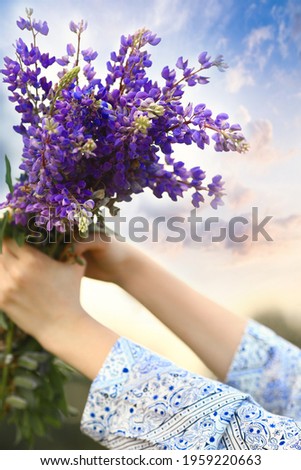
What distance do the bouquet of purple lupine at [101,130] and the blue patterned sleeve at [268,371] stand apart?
267mm

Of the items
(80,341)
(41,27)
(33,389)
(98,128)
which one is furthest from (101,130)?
(33,389)

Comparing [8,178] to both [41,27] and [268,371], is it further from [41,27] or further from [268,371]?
[268,371]

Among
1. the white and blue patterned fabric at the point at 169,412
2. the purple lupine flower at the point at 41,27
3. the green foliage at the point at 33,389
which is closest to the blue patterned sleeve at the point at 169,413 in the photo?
the white and blue patterned fabric at the point at 169,412

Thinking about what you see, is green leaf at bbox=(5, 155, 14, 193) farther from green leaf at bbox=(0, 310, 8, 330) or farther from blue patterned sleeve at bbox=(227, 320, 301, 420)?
blue patterned sleeve at bbox=(227, 320, 301, 420)

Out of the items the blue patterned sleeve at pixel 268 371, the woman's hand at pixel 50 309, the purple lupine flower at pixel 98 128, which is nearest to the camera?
the purple lupine flower at pixel 98 128

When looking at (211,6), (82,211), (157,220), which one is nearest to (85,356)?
(82,211)

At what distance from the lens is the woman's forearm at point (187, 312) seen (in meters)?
0.75

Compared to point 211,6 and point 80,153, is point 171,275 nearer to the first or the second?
point 80,153

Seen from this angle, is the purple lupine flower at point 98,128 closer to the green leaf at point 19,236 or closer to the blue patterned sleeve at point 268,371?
the green leaf at point 19,236

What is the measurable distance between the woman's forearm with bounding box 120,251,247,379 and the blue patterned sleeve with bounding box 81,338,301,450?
157 millimetres

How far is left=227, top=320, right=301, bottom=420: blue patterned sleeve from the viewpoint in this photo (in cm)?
71

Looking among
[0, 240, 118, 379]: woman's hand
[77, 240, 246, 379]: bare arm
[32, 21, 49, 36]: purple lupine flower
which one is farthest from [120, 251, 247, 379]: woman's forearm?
[32, 21, 49, 36]: purple lupine flower

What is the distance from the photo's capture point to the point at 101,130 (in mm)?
534

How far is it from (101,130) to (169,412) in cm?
30
